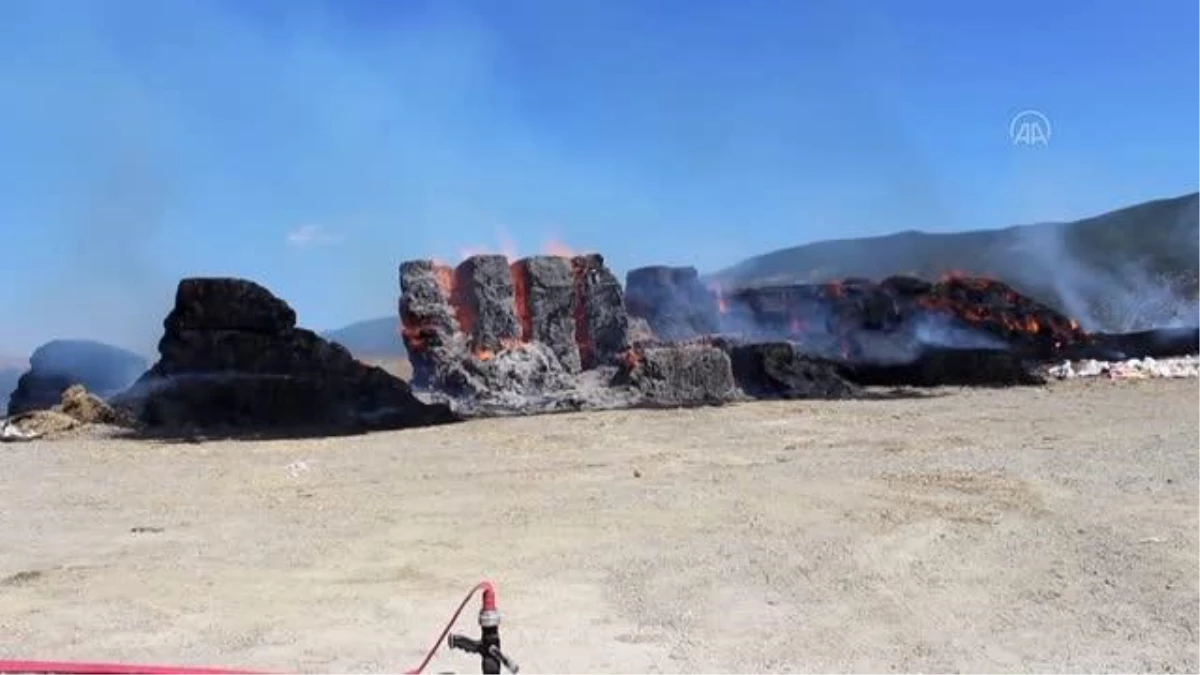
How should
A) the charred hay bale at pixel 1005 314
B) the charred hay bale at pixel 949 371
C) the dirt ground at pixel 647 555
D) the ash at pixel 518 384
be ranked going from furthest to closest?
the charred hay bale at pixel 1005 314 < the charred hay bale at pixel 949 371 < the ash at pixel 518 384 < the dirt ground at pixel 647 555

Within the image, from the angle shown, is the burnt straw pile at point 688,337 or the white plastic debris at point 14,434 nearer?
the white plastic debris at point 14,434

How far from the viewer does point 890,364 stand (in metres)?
25.8

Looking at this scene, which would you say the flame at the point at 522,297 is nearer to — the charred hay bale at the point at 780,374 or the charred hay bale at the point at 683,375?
→ the charred hay bale at the point at 683,375

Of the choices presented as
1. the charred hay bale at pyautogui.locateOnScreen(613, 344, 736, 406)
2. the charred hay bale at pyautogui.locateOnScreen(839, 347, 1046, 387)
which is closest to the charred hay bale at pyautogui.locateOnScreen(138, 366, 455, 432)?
the charred hay bale at pyautogui.locateOnScreen(613, 344, 736, 406)

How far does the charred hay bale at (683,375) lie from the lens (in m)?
21.0

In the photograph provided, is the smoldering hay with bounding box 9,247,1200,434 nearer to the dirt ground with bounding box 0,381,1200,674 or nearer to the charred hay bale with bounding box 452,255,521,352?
the charred hay bale with bounding box 452,255,521,352

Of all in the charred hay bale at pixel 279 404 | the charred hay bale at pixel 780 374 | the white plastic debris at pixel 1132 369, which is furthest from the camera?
the white plastic debris at pixel 1132 369

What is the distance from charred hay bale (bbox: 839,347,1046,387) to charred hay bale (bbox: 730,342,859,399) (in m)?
2.97

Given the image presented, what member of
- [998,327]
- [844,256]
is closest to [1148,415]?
[998,327]

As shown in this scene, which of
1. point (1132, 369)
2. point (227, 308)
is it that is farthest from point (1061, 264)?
point (227, 308)

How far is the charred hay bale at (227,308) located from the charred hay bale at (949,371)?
13.0 meters

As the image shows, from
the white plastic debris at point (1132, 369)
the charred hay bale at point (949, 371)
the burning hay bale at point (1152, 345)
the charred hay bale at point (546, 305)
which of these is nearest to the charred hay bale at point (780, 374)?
the charred hay bale at point (949, 371)

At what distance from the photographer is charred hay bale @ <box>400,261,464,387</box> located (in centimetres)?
2520

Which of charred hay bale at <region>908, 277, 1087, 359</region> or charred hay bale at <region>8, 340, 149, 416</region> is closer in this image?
charred hay bale at <region>8, 340, 149, 416</region>
